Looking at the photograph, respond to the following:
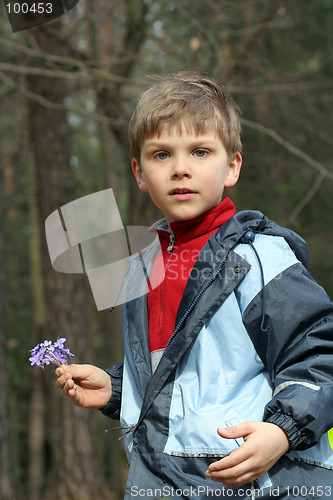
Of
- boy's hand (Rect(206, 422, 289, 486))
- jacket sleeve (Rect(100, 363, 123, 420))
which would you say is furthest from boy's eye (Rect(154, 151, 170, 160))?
boy's hand (Rect(206, 422, 289, 486))

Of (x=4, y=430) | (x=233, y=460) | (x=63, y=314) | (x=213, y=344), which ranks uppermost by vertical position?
(x=63, y=314)

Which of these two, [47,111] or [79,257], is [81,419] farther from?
[79,257]

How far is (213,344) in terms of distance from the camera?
1959 mm

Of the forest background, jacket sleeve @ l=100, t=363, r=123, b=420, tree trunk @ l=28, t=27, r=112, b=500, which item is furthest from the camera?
A: tree trunk @ l=28, t=27, r=112, b=500

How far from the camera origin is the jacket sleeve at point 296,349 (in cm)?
172

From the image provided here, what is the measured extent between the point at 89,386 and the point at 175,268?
554 millimetres

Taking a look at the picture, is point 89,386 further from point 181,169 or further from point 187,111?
point 187,111

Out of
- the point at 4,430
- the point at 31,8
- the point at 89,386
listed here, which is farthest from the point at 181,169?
the point at 4,430

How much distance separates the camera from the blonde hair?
2.12 meters

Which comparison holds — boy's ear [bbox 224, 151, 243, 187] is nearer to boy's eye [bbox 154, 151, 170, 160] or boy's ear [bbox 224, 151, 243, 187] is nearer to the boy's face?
the boy's face

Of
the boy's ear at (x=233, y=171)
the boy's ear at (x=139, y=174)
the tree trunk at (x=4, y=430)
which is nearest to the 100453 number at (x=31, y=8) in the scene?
the tree trunk at (x=4, y=430)

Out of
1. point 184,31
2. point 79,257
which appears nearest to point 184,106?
point 79,257

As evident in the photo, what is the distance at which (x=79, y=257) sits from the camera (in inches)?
108

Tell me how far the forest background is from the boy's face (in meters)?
3.48
